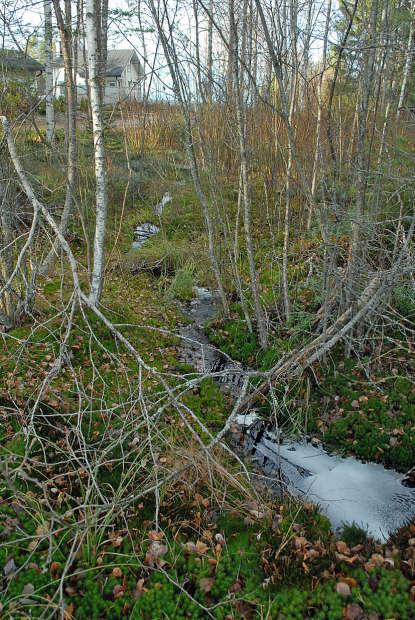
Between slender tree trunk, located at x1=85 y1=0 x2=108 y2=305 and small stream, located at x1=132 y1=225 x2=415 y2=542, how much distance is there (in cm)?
166

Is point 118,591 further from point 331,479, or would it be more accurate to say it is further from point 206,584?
point 331,479

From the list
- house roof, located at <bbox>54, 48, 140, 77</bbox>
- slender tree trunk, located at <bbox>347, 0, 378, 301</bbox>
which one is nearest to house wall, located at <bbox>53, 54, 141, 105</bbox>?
house roof, located at <bbox>54, 48, 140, 77</bbox>

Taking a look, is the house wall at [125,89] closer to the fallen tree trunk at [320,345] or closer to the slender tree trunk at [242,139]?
the slender tree trunk at [242,139]

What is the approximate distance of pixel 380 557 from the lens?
116 inches

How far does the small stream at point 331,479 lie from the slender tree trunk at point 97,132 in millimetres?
1663

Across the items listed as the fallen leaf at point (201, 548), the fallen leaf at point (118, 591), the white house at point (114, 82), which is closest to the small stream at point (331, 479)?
the fallen leaf at point (201, 548)

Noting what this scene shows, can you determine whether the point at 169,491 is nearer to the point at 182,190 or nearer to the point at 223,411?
the point at 223,411

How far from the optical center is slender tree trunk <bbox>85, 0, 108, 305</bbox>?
443cm

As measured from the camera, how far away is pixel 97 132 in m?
4.70

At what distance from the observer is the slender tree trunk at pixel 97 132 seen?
443cm

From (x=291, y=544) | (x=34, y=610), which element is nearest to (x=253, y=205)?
(x=291, y=544)

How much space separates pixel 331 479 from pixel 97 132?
12.7ft

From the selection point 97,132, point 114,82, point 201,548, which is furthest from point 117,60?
point 201,548

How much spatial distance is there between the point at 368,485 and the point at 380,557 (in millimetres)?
1113
